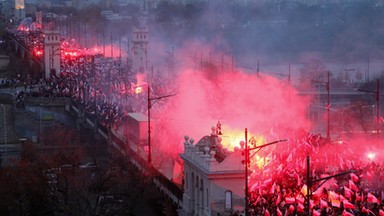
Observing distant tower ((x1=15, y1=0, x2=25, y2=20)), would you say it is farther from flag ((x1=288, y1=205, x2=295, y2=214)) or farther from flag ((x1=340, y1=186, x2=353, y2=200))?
flag ((x1=288, y1=205, x2=295, y2=214))

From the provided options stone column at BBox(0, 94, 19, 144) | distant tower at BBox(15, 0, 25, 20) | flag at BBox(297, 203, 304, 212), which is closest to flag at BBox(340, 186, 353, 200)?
flag at BBox(297, 203, 304, 212)

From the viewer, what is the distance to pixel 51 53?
130ft

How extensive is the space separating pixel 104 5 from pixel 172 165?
63.8 meters

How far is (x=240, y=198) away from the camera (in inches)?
591

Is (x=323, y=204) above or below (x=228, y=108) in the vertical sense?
below

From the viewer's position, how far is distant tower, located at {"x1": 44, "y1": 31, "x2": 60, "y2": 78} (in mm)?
39594

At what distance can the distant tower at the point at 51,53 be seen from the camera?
1559 inches

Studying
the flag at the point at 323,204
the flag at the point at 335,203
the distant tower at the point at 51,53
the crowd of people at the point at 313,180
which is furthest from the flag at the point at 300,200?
the distant tower at the point at 51,53

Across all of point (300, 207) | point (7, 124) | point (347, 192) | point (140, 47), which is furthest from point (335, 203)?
point (140, 47)

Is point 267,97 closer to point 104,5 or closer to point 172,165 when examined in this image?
point 172,165

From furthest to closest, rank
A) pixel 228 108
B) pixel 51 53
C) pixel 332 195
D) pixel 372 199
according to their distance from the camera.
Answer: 1. pixel 51 53
2. pixel 228 108
3. pixel 332 195
4. pixel 372 199

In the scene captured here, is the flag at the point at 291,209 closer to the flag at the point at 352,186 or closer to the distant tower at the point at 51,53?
the flag at the point at 352,186

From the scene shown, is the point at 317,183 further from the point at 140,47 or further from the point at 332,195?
the point at 140,47

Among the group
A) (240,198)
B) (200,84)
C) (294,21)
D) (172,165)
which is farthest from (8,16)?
(240,198)
